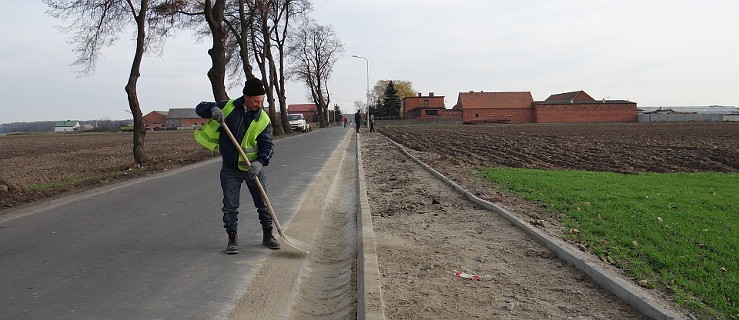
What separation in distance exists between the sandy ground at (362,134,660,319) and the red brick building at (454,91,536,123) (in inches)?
3183

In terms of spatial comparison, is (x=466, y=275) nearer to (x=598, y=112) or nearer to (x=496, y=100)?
(x=598, y=112)

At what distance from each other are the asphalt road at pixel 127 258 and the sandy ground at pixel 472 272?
4.49 feet

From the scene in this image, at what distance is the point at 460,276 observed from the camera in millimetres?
4879

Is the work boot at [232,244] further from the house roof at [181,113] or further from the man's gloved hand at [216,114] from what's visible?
Answer: the house roof at [181,113]

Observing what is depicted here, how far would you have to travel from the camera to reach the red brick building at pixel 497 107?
88625 mm

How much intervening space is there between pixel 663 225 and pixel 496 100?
8652 cm

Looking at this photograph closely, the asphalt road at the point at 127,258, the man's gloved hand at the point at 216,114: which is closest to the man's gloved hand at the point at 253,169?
the man's gloved hand at the point at 216,114

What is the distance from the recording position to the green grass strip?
434cm

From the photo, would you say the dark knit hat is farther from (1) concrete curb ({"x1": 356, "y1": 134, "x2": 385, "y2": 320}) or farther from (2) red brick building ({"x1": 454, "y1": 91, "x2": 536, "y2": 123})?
(2) red brick building ({"x1": 454, "y1": 91, "x2": 536, "y2": 123})

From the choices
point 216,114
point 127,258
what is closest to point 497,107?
point 216,114

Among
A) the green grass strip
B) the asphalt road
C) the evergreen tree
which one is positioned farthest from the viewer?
the evergreen tree

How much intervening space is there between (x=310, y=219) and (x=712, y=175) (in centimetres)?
910

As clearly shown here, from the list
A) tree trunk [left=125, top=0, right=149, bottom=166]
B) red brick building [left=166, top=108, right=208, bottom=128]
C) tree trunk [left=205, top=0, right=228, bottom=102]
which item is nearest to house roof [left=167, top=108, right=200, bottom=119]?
red brick building [left=166, top=108, right=208, bottom=128]

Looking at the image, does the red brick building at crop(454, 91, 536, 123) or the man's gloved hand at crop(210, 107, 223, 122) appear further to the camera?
the red brick building at crop(454, 91, 536, 123)
